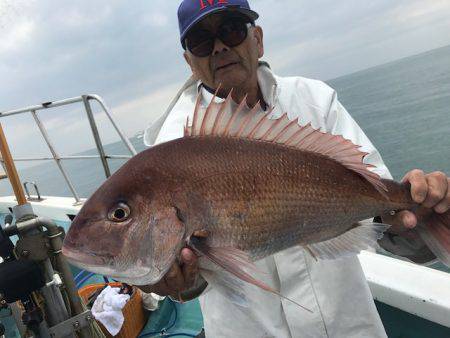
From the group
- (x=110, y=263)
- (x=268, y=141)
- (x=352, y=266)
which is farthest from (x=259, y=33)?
(x=110, y=263)

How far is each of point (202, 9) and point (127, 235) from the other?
1.35 meters

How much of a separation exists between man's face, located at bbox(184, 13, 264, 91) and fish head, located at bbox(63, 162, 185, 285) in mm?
992

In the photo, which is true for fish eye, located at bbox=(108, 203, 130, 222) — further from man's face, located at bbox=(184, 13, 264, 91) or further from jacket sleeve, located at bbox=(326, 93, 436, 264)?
jacket sleeve, located at bbox=(326, 93, 436, 264)

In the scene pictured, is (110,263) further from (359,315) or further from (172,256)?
(359,315)

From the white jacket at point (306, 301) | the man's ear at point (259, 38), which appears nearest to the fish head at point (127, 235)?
the white jacket at point (306, 301)

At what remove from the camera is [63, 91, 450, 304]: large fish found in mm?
1281

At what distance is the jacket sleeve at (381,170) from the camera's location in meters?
1.88

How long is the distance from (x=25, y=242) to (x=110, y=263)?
1.45m

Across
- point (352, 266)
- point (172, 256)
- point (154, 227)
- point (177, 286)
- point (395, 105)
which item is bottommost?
point (395, 105)

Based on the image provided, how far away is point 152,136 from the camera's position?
91.4 inches

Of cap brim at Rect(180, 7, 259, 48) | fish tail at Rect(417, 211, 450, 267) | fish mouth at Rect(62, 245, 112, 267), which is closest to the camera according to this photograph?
fish mouth at Rect(62, 245, 112, 267)

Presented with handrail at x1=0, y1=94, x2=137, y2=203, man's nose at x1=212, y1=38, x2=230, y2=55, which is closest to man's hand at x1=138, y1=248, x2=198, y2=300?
man's nose at x1=212, y1=38, x2=230, y2=55

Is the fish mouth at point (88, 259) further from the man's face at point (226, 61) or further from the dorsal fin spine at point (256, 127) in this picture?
the man's face at point (226, 61)

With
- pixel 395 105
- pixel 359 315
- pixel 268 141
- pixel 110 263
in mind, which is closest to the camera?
pixel 110 263
